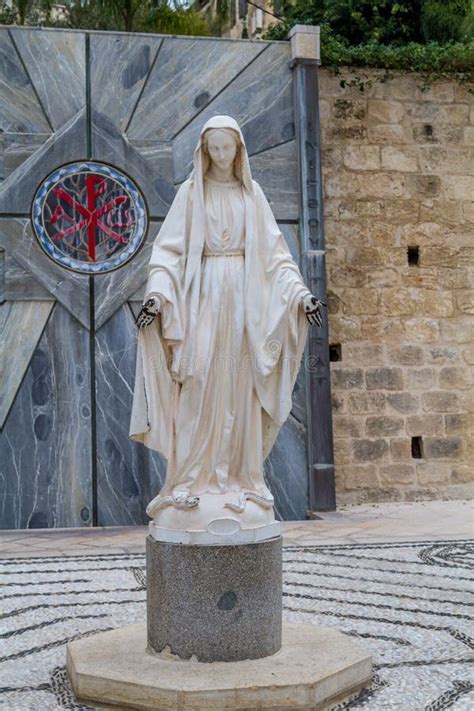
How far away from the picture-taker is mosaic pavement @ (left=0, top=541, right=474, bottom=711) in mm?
3615

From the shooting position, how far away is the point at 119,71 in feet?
27.4

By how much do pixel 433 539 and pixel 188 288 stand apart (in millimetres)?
3803

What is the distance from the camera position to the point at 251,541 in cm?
376

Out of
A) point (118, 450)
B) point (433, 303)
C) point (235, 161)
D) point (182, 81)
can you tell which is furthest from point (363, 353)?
point (235, 161)

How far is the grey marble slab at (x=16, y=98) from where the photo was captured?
321 inches

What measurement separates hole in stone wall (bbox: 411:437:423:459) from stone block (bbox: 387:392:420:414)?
0.28m

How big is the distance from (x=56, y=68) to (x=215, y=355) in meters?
5.07

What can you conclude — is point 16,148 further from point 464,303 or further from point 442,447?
point 442,447

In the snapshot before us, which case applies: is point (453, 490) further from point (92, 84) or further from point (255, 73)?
point (92, 84)

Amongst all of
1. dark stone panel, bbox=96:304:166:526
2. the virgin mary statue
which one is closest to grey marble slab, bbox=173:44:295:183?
dark stone panel, bbox=96:304:166:526

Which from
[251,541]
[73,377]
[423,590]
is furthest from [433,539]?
[251,541]

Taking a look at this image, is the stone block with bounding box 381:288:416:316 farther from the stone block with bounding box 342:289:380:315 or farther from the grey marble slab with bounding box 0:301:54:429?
the grey marble slab with bounding box 0:301:54:429

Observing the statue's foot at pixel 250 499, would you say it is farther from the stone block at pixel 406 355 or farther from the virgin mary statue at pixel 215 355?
the stone block at pixel 406 355

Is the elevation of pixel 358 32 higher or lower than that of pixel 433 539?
higher
